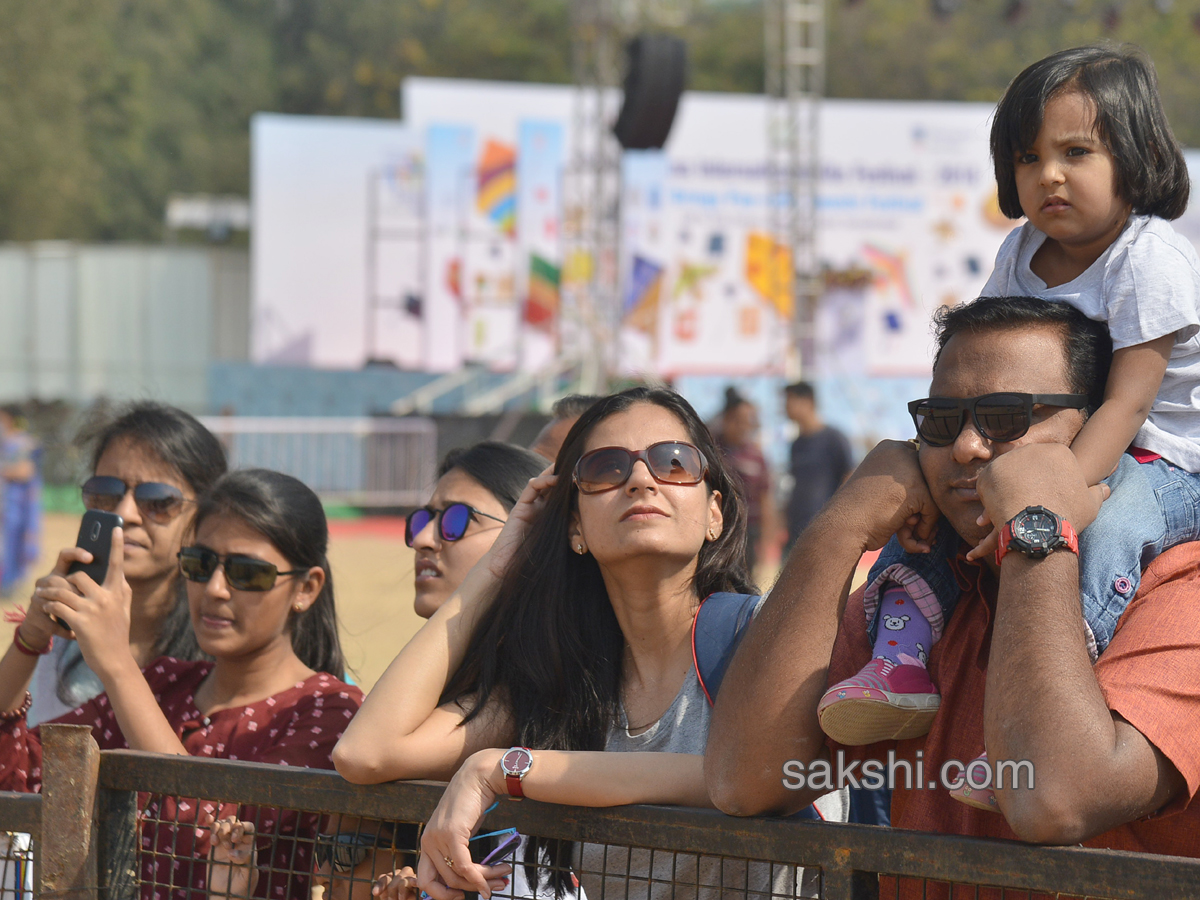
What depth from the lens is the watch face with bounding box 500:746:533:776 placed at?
1.83m

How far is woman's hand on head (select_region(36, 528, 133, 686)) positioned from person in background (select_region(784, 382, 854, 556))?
21.8ft

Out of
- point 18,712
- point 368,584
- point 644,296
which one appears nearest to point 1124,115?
point 18,712

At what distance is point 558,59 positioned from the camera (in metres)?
41.0

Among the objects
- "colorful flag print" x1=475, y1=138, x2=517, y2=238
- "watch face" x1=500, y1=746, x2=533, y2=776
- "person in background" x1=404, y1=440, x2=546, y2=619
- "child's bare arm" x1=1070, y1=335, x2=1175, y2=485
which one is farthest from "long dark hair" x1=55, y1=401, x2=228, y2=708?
"colorful flag print" x1=475, y1=138, x2=517, y2=238

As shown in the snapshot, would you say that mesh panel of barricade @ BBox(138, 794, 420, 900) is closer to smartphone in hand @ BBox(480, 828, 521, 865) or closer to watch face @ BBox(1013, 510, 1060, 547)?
smartphone in hand @ BBox(480, 828, 521, 865)

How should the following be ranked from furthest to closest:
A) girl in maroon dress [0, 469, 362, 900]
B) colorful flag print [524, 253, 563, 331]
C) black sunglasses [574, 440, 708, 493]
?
colorful flag print [524, 253, 563, 331] < girl in maroon dress [0, 469, 362, 900] < black sunglasses [574, 440, 708, 493]

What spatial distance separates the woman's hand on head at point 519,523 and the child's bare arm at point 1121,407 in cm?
95

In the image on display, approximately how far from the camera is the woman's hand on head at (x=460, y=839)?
1.79 m

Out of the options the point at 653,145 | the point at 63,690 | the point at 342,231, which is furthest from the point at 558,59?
the point at 63,690

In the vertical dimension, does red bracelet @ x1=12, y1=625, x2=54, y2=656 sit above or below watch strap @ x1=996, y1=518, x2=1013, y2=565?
below

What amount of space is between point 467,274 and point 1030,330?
1969cm

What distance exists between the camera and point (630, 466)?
2.19 metres

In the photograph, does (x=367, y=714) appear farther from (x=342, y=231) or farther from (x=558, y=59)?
(x=558, y=59)

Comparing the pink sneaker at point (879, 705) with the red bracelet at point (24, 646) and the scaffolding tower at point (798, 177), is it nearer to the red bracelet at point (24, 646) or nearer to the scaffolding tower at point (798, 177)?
the red bracelet at point (24, 646)
